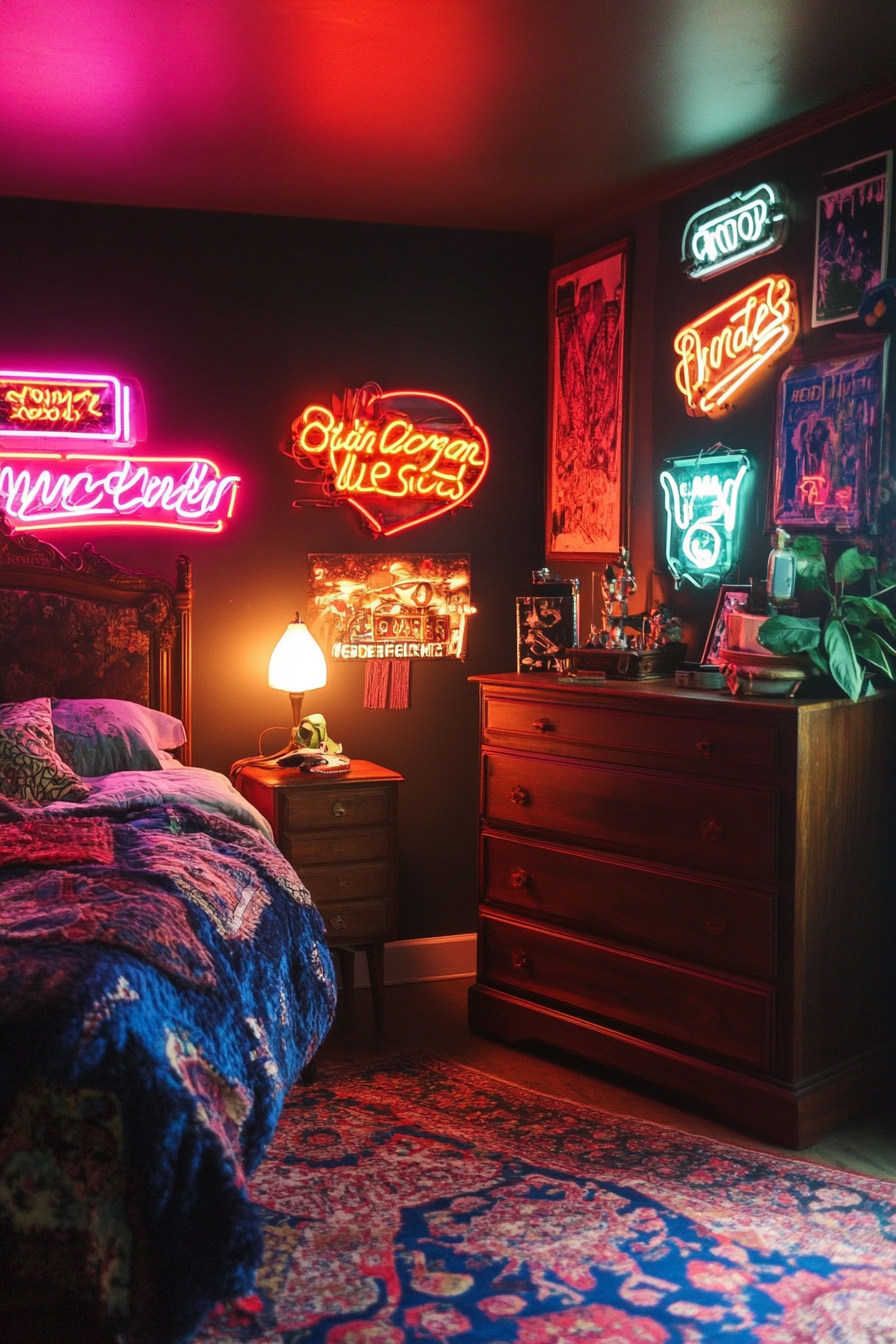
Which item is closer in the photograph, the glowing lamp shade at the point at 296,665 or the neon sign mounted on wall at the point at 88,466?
the neon sign mounted on wall at the point at 88,466

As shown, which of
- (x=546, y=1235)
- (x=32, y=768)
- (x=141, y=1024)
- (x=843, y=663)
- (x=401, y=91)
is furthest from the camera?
(x=32, y=768)

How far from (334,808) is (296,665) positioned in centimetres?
56

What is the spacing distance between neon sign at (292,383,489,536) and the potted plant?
1711 mm

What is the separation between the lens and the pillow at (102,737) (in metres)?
3.77

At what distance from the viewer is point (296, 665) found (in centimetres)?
425

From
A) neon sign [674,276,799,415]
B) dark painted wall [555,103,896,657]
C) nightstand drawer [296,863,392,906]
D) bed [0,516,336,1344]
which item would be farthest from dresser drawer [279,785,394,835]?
neon sign [674,276,799,415]

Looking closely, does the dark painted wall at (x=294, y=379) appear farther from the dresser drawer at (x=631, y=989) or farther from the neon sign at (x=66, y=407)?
the dresser drawer at (x=631, y=989)

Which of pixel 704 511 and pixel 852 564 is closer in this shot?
pixel 852 564

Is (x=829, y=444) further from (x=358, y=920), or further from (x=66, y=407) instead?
(x=66, y=407)

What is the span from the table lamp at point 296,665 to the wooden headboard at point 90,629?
35 cm

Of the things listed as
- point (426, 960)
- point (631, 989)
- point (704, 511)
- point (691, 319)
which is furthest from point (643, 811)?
point (691, 319)

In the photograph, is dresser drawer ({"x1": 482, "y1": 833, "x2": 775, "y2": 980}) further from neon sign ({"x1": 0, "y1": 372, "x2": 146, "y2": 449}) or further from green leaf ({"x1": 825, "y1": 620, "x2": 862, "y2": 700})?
neon sign ({"x1": 0, "y1": 372, "x2": 146, "y2": 449})

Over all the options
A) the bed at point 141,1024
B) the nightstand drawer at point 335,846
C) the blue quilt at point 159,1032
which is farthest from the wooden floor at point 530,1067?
the blue quilt at point 159,1032

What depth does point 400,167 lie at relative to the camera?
12.8 feet
